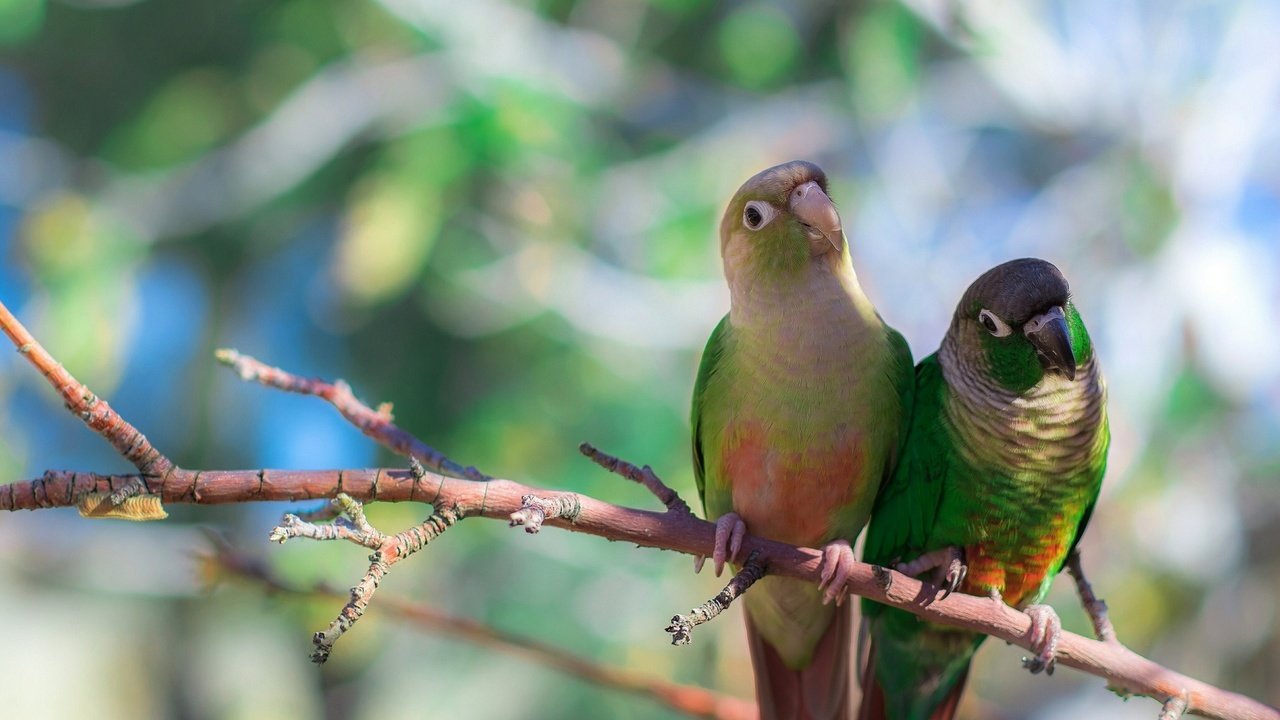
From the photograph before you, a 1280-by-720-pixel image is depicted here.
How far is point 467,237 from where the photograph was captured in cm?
755

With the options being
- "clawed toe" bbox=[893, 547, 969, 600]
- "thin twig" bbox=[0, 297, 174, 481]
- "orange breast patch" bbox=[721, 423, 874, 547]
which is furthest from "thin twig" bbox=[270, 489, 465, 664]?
"clawed toe" bbox=[893, 547, 969, 600]

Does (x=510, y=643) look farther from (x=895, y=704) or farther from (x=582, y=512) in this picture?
(x=895, y=704)

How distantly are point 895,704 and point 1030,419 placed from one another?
84 cm

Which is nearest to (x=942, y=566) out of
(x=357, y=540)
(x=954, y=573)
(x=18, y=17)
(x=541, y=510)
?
(x=954, y=573)

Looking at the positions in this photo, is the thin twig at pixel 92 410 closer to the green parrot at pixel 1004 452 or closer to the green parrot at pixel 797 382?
the green parrot at pixel 797 382

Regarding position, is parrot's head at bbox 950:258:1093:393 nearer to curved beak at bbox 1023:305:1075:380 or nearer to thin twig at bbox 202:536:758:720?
curved beak at bbox 1023:305:1075:380

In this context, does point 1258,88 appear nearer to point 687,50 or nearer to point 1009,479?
point 687,50

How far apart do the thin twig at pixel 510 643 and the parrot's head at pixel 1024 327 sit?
1.04m

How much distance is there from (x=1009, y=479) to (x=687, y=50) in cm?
781

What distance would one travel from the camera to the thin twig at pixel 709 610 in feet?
4.48

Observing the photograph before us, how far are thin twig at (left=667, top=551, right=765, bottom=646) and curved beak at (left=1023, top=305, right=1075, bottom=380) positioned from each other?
2.51 ft

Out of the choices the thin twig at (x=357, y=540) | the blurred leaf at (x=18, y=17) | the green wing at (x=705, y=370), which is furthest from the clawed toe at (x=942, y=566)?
the blurred leaf at (x=18, y=17)

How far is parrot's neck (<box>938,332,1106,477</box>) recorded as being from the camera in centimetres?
211

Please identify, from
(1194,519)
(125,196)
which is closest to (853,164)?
(1194,519)
